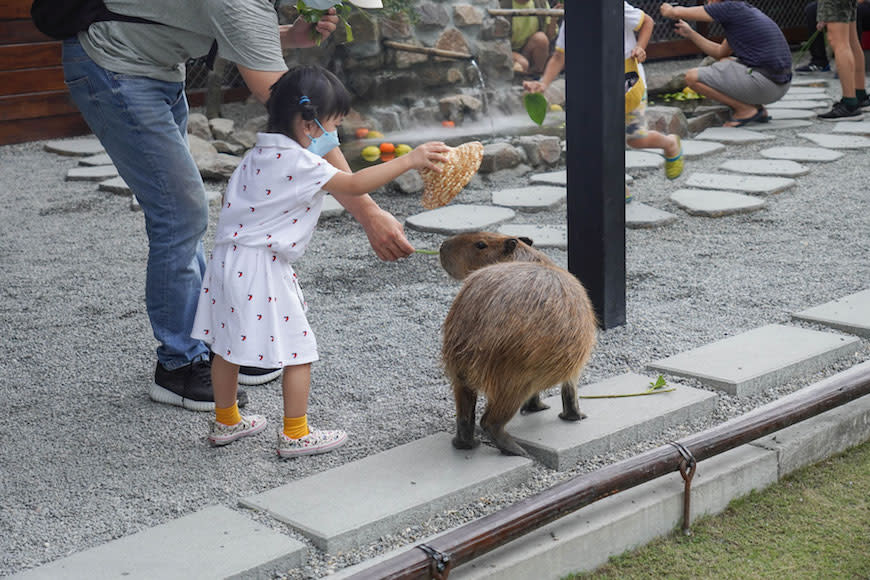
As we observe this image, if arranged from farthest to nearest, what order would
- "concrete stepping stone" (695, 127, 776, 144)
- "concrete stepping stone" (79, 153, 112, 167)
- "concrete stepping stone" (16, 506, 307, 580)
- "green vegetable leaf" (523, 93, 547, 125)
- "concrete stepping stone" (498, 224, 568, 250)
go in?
"concrete stepping stone" (695, 127, 776, 144) < "concrete stepping stone" (79, 153, 112, 167) < "concrete stepping stone" (498, 224, 568, 250) < "green vegetable leaf" (523, 93, 547, 125) < "concrete stepping stone" (16, 506, 307, 580)

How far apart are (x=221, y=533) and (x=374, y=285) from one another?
2372mm

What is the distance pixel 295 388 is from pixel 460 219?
2.88m

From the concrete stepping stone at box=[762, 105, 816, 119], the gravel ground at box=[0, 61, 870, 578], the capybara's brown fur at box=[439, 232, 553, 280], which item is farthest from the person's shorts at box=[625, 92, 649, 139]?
the concrete stepping stone at box=[762, 105, 816, 119]

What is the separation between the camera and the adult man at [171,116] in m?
2.83

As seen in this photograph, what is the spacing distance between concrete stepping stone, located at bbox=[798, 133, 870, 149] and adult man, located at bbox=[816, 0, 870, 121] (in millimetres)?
996

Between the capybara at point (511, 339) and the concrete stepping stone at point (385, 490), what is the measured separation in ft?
0.32

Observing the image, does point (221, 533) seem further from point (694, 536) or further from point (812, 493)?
point (812, 493)

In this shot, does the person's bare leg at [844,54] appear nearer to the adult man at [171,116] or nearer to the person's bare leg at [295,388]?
the adult man at [171,116]

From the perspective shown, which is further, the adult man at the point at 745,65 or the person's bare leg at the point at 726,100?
the person's bare leg at the point at 726,100

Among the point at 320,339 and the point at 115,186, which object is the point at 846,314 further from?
the point at 115,186

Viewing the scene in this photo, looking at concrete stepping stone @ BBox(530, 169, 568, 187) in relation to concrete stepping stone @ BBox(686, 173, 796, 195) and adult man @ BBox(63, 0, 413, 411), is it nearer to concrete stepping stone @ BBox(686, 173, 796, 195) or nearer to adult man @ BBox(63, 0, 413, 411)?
concrete stepping stone @ BBox(686, 173, 796, 195)

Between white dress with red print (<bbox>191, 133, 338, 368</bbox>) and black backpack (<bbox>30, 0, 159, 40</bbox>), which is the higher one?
black backpack (<bbox>30, 0, 159, 40</bbox>)

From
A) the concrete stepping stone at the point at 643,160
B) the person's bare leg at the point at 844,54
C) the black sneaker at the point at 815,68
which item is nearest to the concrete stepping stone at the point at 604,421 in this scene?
the concrete stepping stone at the point at 643,160

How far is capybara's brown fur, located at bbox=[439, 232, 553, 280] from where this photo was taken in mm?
3029
